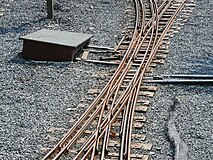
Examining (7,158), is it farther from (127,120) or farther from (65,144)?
(127,120)

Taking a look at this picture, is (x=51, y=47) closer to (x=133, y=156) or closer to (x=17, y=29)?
(x=17, y=29)

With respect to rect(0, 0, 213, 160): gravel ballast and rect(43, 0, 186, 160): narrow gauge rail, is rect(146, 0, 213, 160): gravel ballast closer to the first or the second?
rect(0, 0, 213, 160): gravel ballast

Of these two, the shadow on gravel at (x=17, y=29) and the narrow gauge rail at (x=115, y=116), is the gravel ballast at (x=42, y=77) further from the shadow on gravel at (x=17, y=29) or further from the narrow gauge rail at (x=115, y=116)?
the narrow gauge rail at (x=115, y=116)

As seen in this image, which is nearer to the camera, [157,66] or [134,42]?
[157,66]

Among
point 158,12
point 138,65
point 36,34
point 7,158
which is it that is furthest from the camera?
point 158,12

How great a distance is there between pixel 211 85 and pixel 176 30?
3.92 meters

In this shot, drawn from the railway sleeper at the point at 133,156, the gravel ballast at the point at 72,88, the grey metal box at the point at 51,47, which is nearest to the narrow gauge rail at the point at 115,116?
the railway sleeper at the point at 133,156

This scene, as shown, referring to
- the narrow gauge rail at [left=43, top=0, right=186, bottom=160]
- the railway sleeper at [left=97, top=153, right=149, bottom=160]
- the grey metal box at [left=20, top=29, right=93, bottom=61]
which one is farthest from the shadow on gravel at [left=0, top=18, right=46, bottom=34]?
the railway sleeper at [left=97, top=153, right=149, bottom=160]

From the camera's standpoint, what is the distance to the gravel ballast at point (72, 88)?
374 inches

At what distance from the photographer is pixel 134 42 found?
46.0 feet

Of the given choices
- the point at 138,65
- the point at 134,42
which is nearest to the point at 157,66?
the point at 138,65

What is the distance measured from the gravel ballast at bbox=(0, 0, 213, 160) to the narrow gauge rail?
0.28 meters

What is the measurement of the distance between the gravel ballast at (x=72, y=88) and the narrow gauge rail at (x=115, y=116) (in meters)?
0.28

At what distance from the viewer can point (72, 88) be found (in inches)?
458
